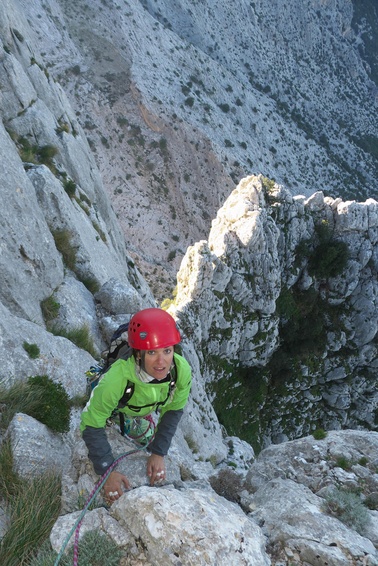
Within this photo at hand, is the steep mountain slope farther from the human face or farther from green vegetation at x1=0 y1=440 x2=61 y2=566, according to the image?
the human face

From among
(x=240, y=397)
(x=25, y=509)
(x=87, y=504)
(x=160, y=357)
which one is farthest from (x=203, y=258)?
(x=87, y=504)

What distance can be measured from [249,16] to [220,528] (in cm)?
11597

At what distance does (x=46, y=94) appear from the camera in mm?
21812

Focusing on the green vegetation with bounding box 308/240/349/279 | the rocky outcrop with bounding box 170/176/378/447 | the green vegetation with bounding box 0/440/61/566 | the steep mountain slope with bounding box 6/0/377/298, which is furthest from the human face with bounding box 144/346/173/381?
the steep mountain slope with bounding box 6/0/377/298

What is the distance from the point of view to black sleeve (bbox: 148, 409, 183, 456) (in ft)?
18.8

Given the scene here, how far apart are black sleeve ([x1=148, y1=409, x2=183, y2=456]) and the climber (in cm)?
39

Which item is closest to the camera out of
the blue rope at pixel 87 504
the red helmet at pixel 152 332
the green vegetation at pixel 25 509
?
the blue rope at pixel 87 504

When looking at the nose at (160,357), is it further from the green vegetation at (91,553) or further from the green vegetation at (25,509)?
the green vegetation at (25,509)

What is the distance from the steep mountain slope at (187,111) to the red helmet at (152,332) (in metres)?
40.4

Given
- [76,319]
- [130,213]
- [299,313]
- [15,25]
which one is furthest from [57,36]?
[76,319]

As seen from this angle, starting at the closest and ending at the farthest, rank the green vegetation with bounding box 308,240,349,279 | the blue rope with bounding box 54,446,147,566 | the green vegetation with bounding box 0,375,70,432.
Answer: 1. the blue rope with bounding box 54,446,147,566
2. the green vegetation with bounding box 0,375,70,432
3. the green vegetation with bounding box 308,240,349,279

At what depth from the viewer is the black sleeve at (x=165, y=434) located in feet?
18.8

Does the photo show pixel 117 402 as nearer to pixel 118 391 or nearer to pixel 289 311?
pixel 118 391

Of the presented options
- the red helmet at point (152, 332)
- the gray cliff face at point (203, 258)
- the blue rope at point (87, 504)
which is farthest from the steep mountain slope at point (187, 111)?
the red helmet at point (152, 332)
